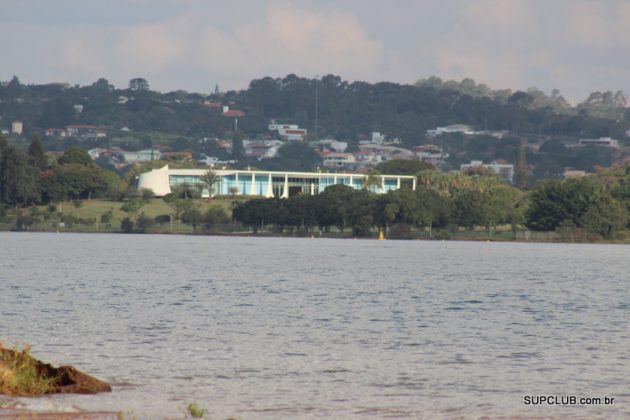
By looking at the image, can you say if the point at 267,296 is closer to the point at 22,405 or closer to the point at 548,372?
the point at 548,372

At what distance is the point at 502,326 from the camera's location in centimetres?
5138

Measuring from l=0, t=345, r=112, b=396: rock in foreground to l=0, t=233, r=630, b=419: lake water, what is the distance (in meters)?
0.44

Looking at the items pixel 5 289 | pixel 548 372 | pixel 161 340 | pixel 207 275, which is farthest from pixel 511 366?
pixel 207 275

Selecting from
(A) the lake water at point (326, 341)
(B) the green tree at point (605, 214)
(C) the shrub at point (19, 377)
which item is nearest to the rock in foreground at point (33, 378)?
(C) the shrub at point (19, 377)

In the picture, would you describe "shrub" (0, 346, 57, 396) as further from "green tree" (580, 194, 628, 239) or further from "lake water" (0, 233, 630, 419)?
"green tree" (580, 194, 628, 239)

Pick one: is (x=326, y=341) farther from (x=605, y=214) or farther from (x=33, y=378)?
(x=605, y=214)

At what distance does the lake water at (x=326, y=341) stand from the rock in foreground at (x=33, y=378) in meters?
0.44

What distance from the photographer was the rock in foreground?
28.5 metres

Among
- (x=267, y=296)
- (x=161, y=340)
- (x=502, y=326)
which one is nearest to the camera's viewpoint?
(x=161, y=340)

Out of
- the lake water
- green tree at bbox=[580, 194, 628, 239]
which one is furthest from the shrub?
green tree at bbox=[580, 194, 628, 239]

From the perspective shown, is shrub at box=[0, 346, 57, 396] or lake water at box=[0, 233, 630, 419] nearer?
shrub at box=[0, 346, 57, 396]

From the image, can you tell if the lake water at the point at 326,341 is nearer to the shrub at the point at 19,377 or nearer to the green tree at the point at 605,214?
the shrub at the point at 19,377

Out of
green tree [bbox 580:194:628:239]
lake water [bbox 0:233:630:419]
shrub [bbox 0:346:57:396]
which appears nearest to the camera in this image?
shrub [bbox 0:346:57:396]

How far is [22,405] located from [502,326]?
27.9 meters
